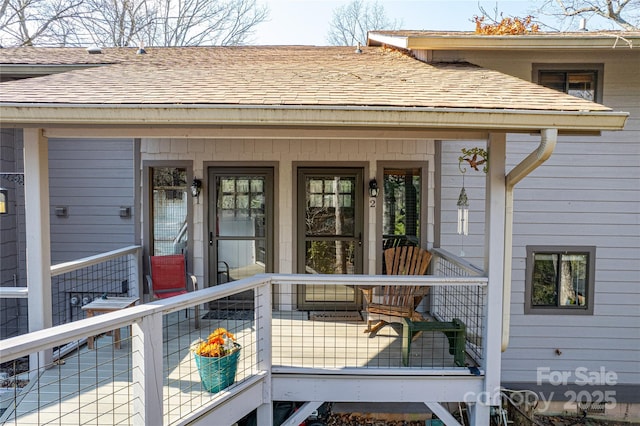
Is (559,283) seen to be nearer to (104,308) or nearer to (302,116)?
(302,116)

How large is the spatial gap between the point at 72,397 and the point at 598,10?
35.6 feet

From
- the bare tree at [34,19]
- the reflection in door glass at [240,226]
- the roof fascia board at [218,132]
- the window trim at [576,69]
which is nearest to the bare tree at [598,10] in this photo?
the window trim at [576,69]

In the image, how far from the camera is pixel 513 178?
3.02 meters

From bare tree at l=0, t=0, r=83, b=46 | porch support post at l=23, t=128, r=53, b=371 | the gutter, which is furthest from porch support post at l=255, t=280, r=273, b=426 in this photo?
bare tree at l=0, t=0, r=83, b=46

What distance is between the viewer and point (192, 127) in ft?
10.0

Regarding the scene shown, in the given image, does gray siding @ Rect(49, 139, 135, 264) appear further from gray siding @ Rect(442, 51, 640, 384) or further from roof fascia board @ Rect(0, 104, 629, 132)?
gray siding @ Rect(442, 51, 640, 384)

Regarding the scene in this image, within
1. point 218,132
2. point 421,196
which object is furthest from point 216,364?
point 421,196

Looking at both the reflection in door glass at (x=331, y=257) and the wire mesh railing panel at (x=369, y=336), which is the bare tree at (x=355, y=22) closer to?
the reflection in door glass at (x=331, y=257)

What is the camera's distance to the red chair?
15.6 ft

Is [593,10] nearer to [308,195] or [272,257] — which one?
[308,195]

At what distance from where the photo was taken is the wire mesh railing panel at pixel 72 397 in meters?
2.54

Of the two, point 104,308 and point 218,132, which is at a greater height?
point 218,132

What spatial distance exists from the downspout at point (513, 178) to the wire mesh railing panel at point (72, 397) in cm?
274

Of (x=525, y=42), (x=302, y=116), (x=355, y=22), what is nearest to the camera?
(x=302, y=116)
